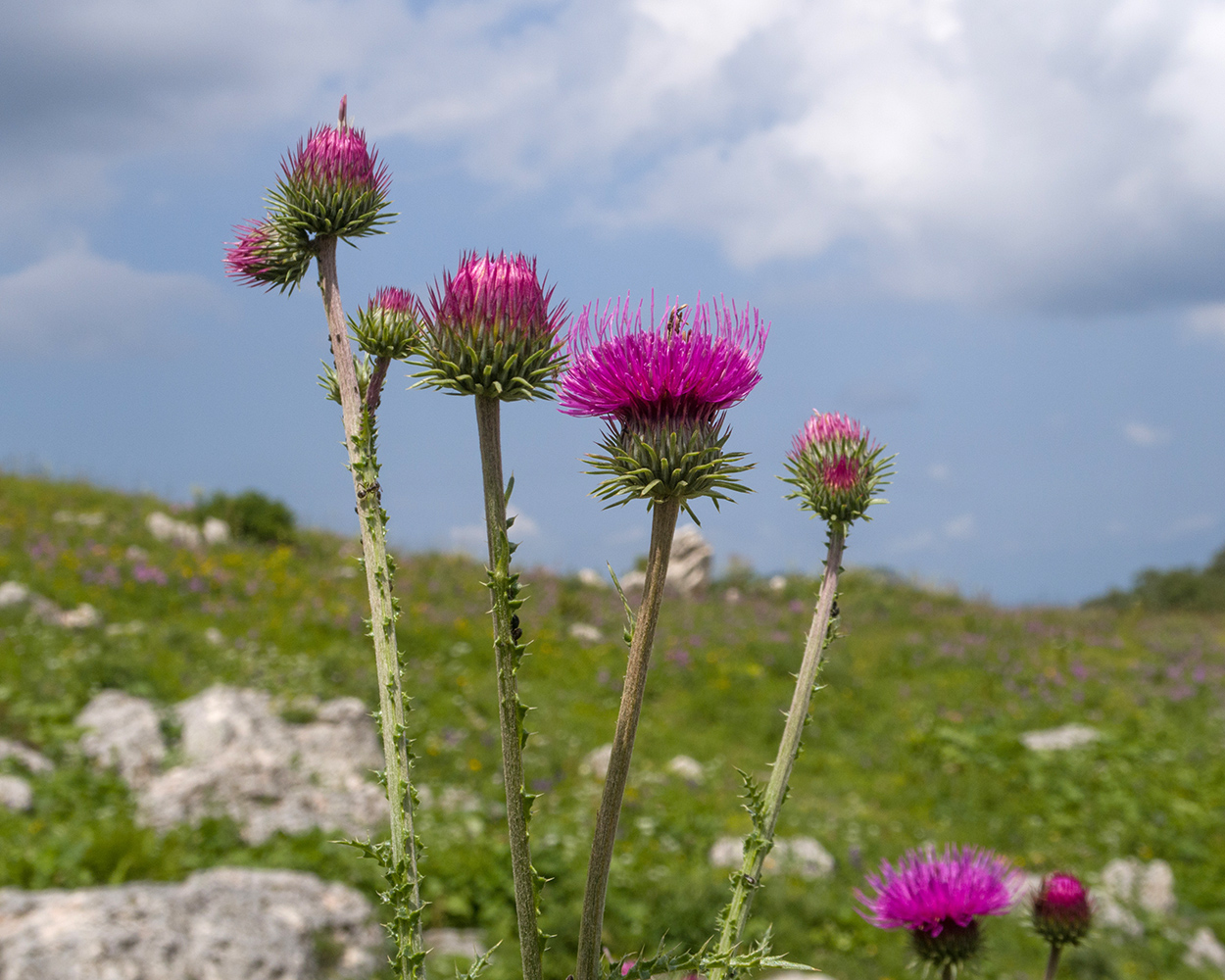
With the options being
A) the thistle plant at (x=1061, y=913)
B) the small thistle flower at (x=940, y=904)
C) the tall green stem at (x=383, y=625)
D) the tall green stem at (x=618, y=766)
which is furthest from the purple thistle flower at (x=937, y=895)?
the tall green stem at (x=383, y=625)

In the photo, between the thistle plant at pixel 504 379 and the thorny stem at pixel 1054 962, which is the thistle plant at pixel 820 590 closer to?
the thistle plant at pixel 504 379

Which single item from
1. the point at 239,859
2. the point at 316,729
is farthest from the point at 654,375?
the point at 316,729

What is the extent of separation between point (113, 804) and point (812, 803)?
306 inches

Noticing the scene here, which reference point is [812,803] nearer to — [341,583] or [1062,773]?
[1062,773]

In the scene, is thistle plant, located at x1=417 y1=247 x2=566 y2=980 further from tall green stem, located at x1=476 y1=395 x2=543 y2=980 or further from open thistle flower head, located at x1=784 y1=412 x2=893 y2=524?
open thistle flower head, located at x1=784 y1=412 x2=893 y2=524

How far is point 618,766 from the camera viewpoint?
1.50 m

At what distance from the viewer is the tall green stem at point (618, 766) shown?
149 centimetres

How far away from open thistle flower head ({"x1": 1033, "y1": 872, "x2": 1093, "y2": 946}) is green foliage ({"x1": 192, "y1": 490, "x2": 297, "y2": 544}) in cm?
1851

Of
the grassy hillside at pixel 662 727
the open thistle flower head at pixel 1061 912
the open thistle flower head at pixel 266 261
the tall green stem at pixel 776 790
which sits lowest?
the grassy hillside at pixel 662 727

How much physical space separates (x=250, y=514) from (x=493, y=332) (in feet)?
64.1

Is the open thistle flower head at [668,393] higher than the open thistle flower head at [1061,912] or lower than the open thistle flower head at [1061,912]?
higher

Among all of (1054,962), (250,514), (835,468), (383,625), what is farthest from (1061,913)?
(250,514)

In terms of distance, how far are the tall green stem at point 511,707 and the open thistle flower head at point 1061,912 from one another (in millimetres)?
2462

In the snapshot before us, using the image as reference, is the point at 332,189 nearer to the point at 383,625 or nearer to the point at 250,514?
the point at 383,625
